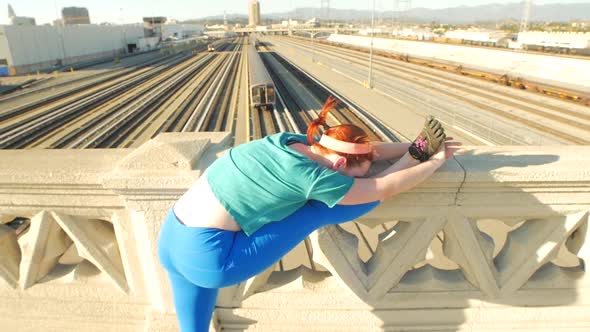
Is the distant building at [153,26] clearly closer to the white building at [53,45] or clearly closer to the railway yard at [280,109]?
the white building at [53,45]

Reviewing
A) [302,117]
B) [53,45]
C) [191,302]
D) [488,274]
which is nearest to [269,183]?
[191,302]

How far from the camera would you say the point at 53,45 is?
57.7 meters

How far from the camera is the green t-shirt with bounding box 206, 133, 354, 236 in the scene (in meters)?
1.53

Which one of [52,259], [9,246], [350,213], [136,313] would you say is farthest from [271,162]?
[9,246]

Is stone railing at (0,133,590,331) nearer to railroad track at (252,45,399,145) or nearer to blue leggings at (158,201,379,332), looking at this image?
blue leggings at (158,201,379,332)

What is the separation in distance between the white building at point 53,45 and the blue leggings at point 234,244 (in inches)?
2223

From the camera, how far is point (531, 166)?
196 centimetres

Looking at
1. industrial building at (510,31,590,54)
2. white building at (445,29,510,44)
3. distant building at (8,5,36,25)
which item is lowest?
industrial building at (510,31,590,54)

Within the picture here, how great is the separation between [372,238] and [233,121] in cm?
2365

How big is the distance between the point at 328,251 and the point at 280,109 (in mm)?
28796

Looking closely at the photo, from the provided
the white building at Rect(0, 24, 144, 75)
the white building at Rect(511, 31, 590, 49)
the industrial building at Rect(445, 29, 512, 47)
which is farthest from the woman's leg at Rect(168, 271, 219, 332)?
the industrial building at Rect(445, 29, 512, 47)

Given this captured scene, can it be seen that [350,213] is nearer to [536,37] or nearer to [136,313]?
[136,313]

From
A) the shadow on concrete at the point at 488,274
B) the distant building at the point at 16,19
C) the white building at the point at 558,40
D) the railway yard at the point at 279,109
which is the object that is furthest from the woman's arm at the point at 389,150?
the distant building at the point at 16,19

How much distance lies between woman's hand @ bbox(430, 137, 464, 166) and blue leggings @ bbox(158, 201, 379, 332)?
388 mm
